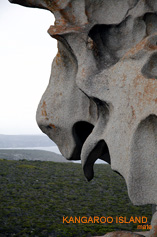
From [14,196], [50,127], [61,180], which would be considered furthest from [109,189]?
[50,127]

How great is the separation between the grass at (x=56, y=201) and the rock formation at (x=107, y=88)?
9268 millimetres

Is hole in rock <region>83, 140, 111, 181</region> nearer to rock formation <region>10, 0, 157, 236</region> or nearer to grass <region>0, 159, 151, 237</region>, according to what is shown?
rock formation <region>10, 0, 157, 236</region>

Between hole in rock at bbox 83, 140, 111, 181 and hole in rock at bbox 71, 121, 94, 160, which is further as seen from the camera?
hole in rock at bbox 71, 121, 94, 160

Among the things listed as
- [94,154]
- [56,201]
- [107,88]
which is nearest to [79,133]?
[94,154]

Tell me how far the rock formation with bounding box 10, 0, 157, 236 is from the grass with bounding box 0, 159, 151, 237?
927 cm

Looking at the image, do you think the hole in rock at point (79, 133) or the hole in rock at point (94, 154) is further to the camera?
the hole in rock at point (79, 133)

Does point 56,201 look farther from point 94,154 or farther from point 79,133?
point 94,154

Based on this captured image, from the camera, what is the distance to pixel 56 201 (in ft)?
63.2

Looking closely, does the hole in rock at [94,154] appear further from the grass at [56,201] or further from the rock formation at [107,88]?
the grass at [56,201]

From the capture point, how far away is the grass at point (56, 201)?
14400mm

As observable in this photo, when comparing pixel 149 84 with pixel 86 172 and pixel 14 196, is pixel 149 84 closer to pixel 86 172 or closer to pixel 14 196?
pixel 86 172

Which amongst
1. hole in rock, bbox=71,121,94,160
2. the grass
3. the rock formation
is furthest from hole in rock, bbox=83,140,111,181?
the grass

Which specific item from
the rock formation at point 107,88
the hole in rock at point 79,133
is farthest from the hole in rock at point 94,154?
the hole in rock at point 79,133

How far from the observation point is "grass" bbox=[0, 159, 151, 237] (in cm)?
1440
